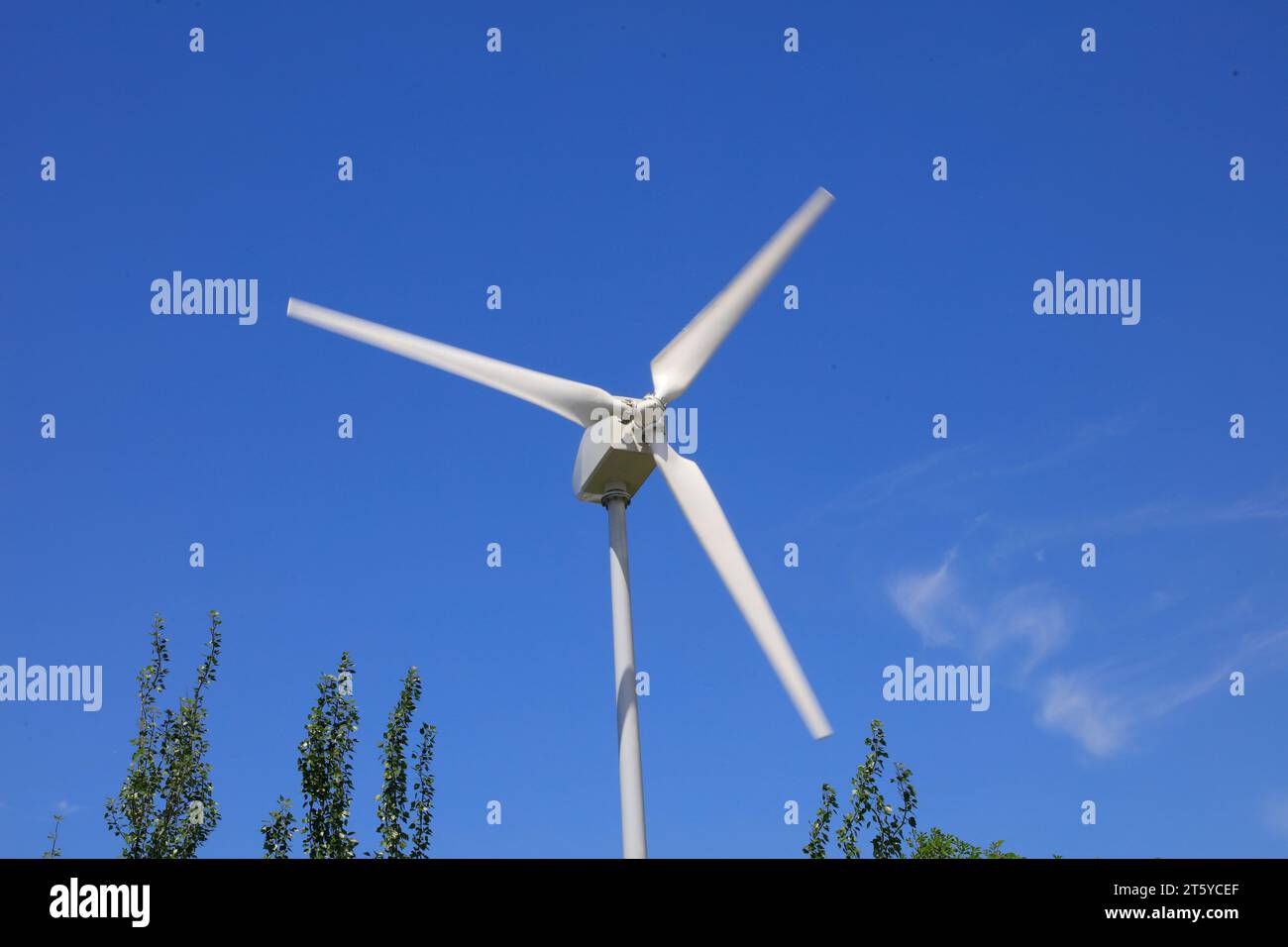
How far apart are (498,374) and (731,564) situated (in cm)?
524

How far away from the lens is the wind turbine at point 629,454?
20.2m

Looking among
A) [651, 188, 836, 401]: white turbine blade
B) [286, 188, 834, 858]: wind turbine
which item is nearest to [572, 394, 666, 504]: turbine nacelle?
[286, 188, 834, 858]: wind turbine

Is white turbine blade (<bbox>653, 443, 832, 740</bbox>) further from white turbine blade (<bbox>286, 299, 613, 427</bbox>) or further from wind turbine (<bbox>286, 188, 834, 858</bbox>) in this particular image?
white turbine blade (<bbox>286, 299, 613, 427</bbox>)

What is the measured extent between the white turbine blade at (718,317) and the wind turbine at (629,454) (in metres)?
0.02

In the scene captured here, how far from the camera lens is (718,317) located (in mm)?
23812

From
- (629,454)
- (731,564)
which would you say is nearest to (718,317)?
(629,454)

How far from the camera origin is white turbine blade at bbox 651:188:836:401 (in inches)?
905

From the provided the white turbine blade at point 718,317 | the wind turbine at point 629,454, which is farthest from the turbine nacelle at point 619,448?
the white turbine blade at point 718,317

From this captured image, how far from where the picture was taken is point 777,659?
20312 mm

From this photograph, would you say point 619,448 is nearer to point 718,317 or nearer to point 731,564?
point 731,564

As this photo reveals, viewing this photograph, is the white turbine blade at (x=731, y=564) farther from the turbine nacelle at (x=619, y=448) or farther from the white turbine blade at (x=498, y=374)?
the white turbine blade at (x=498, y=374)
